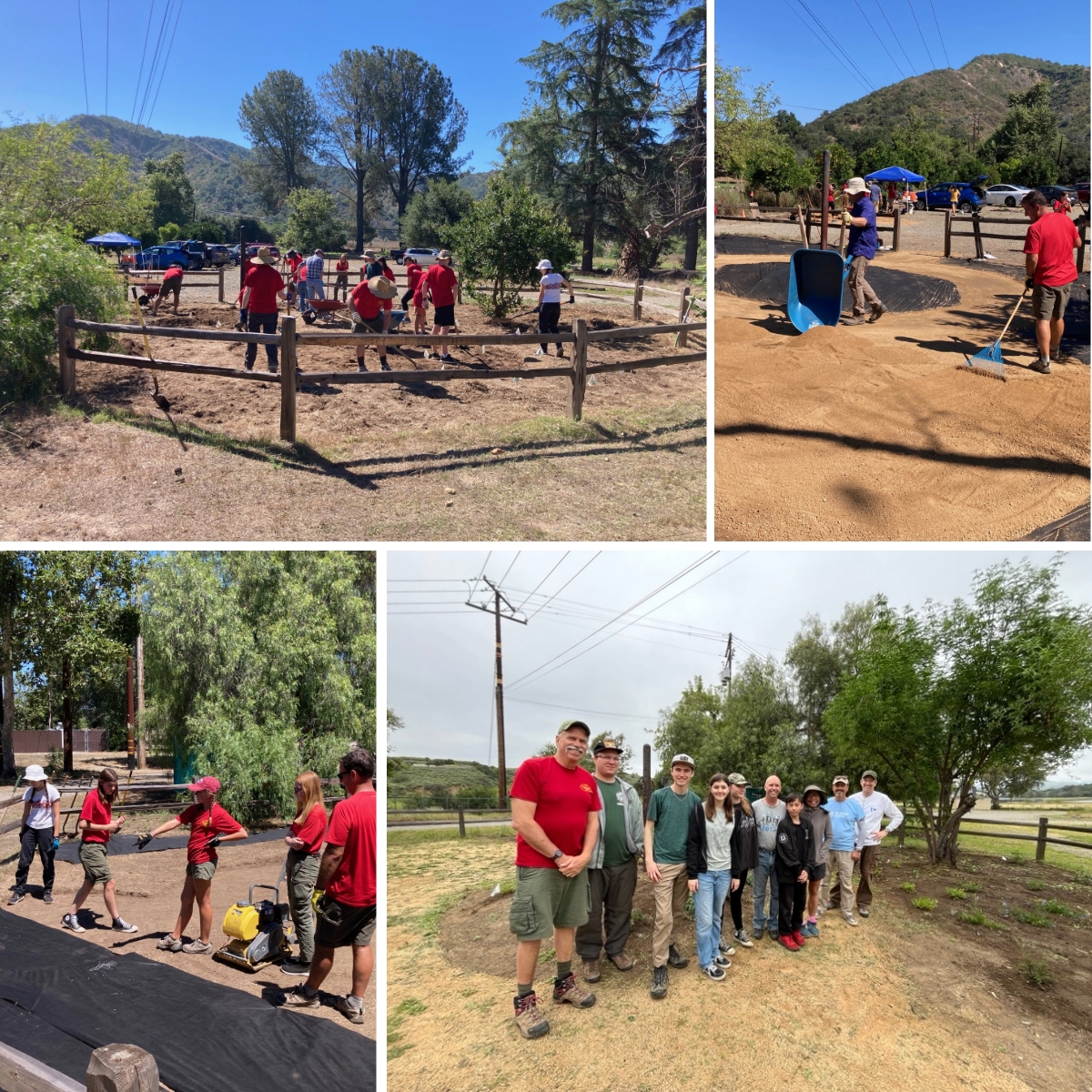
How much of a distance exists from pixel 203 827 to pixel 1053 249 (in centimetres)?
825

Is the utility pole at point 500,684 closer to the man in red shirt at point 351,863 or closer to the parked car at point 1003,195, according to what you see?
the man in red shirt at point 351,863

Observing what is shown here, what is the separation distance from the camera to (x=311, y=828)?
4.86 m

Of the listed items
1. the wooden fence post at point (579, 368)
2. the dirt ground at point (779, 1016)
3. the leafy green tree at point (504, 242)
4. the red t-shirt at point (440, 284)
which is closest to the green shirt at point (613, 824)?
the dirt ground at point (779, 1016)

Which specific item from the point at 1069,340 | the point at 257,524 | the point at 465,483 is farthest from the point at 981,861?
the point at 257,524

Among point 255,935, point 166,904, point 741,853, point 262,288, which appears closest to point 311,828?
point 255,935

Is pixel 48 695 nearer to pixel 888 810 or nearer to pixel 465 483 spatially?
pixel 465 483

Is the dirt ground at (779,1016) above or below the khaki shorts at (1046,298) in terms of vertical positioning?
below

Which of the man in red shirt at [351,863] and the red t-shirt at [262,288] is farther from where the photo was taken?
the red t-shirt at [262,288]

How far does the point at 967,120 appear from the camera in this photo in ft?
112

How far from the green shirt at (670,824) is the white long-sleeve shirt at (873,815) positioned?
202 centimetres

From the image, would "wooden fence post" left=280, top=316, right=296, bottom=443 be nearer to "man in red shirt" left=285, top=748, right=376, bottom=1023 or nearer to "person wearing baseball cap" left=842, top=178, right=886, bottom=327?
"man in red shirt" left=285, top=748, right=376, bottom=1023

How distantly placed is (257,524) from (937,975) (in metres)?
5.66

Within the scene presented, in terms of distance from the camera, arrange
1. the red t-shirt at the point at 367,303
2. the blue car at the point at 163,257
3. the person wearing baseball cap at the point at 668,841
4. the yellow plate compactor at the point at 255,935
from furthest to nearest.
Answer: the blue car at the point at 163,257
the red t-shirt at the point at 367,303
the yellow plate compactor at the point at 255,935
the person wearing baseball cap at the point at 668,841

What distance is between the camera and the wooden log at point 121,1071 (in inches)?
97.6
